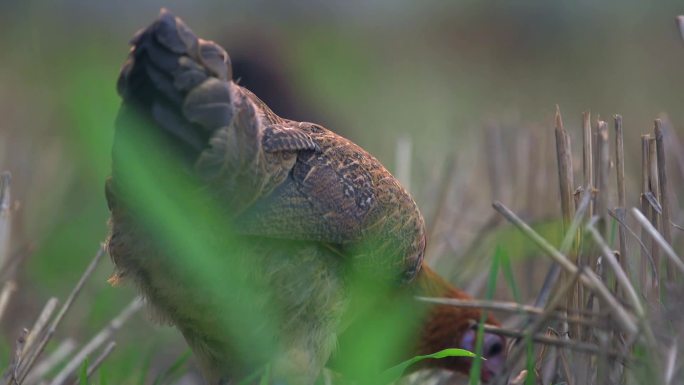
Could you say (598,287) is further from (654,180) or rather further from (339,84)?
(339,84)

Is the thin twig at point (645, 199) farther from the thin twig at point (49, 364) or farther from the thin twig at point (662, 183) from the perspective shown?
the thin twig at point (49, 364)

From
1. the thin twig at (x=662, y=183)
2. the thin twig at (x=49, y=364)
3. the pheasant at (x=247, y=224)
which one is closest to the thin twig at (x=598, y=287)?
the thin twig at (x=662, y=183)

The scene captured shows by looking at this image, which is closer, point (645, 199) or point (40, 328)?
point (645, 199)

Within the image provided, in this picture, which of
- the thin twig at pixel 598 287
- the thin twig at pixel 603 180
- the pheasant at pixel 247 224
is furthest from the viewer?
the pheasant at pixel 247 224

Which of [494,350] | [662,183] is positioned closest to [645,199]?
[662,183]

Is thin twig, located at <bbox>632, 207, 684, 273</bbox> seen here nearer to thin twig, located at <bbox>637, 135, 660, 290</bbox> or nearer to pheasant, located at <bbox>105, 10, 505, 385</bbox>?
thin twig, located at <bbox>637, 135, 660, 290</bbox>

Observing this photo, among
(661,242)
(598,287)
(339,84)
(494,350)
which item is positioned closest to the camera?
(598,287)
